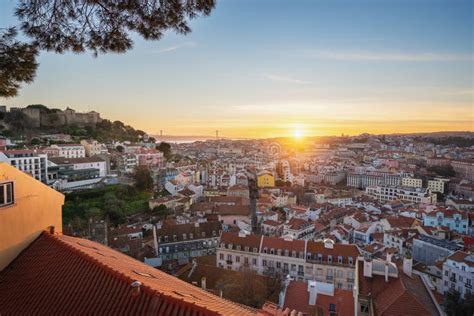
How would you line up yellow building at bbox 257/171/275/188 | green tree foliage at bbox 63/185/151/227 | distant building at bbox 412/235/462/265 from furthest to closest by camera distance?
1. yellow building at bbox 257/171/275/188
2. green tree foliage at bbox 63/185/151/227
3. distant building at bbox 412/235/462/265

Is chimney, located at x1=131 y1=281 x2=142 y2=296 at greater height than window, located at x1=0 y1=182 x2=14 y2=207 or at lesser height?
lesser

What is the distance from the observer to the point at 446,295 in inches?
818

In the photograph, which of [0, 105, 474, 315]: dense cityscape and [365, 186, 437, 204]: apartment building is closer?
[0, 105, 474, 315]: dense cityscape

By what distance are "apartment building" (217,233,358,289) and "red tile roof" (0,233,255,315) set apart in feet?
58.8

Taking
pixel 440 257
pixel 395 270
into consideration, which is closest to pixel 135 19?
pixel 395 270

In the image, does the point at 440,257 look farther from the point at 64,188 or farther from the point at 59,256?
the point at 64,188

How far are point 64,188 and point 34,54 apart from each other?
36.4 m

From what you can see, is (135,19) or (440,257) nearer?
(135,19)

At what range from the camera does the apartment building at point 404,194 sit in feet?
173

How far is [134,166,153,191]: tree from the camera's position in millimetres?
41844

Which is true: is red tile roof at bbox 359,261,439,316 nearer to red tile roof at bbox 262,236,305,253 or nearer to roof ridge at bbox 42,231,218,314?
red tile roof at bbox 262,236,305,253

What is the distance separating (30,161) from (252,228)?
957 inches

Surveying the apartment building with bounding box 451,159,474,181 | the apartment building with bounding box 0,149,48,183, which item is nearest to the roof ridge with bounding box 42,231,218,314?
the apartment building with bounding box 0,149,48,183

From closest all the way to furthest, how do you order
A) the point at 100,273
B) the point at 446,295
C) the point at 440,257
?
the point at 100,273 < the point at 446,295 < the point at 440,257
